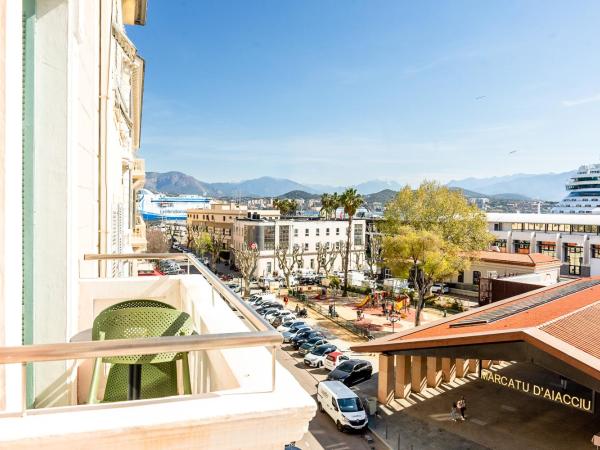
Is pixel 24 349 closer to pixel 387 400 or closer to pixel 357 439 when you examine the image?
pixel 357 439

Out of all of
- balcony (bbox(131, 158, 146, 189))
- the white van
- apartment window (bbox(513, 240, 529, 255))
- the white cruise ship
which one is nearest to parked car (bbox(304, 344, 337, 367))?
the white van

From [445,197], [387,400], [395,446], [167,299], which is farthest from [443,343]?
[445,197]

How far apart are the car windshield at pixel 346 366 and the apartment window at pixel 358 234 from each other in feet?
146

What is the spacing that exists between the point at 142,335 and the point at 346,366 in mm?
20483

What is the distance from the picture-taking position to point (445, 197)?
3416 cm

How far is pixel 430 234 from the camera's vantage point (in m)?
31.0

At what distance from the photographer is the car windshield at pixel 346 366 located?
2169 centimetres

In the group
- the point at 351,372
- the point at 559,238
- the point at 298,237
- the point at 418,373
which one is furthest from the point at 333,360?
the point at 559,238

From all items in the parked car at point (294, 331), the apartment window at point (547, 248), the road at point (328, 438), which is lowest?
the road at point (328, 438)

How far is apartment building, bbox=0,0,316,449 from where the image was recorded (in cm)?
176

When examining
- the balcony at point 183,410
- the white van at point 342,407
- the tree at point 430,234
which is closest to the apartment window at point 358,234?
the tree at point 430,234

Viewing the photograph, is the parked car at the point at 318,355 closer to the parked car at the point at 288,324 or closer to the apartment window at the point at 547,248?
the parked car at the point at 288,324

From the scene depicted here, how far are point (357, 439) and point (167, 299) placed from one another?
43.9 feet

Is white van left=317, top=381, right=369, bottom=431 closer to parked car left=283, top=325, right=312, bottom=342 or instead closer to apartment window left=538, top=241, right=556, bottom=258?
parked car left=283, top=325, right=312, bottom=342
